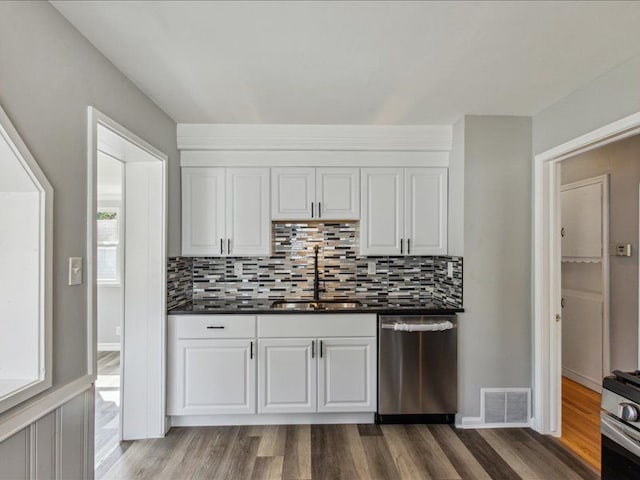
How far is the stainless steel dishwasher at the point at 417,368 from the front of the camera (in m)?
2.69

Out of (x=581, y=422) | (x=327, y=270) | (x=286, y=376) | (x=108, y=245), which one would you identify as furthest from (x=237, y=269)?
(x=581, y=422)

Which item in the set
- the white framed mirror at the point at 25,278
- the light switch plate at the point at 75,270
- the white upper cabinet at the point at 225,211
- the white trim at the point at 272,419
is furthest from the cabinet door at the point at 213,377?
the white framed mirror at the point at 25,278

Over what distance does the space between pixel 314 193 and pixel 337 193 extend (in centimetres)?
20

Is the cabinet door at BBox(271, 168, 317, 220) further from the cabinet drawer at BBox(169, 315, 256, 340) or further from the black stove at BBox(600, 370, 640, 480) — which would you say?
the black stove at BBox(600, 370, 640, 480)

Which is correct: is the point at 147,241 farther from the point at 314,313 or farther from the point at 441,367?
the point at 441,367

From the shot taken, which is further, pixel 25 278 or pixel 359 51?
Answer: pixel 359 51

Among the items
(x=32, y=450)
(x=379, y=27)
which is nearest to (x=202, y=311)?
(x=32, y=450)

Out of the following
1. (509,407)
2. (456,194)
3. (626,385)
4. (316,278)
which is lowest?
(509,407)

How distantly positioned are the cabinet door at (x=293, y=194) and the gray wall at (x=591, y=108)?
1.76 meters

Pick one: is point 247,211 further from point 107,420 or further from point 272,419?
point 107,420

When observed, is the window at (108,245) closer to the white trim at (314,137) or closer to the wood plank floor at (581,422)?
the white trim at (314,137)

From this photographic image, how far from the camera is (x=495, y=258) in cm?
270

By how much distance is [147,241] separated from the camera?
2.61 meters

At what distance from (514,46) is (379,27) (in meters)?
0.71
